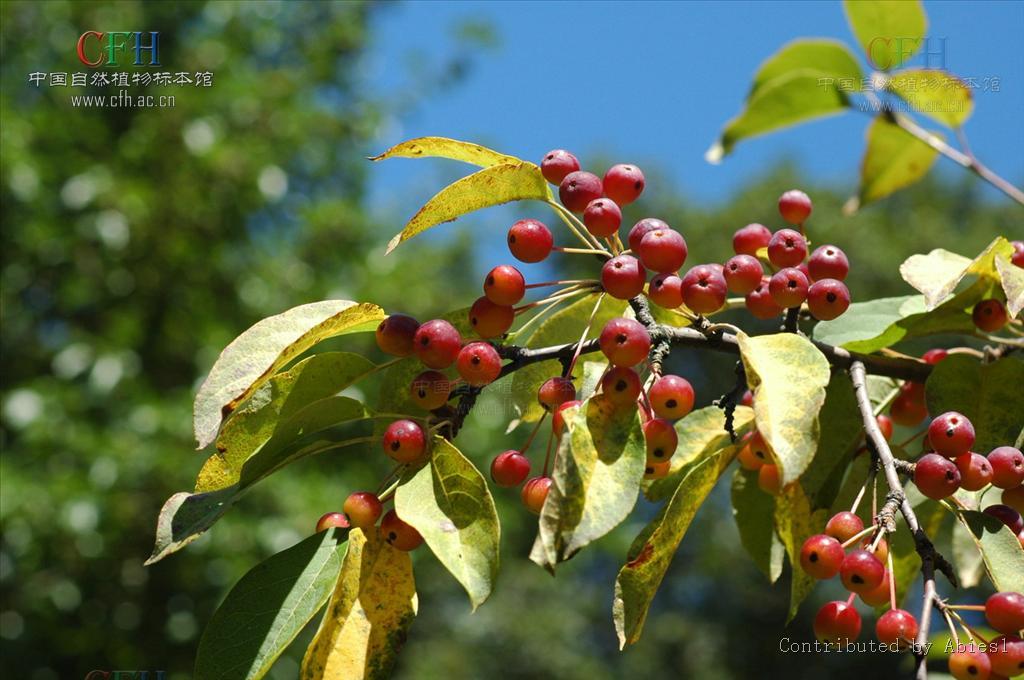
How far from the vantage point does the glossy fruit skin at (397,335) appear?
2.52ft

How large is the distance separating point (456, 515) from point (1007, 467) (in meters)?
0.42

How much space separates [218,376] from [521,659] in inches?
436

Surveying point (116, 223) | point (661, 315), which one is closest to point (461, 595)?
point (116, 223)

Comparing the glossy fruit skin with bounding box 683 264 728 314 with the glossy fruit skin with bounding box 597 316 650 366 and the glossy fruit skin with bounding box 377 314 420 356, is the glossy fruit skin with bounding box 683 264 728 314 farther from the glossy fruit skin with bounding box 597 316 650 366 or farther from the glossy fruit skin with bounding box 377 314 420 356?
the glossy fruit skin with bounding box 377 314 420 356

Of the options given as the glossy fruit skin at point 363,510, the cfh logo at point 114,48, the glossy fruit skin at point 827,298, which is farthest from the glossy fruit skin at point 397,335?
the cfh logo at point 114,48

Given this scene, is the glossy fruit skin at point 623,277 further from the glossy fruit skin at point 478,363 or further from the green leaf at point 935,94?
the green leaf at point 935,94

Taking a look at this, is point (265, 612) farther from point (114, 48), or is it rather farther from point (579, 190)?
point (114, 48)

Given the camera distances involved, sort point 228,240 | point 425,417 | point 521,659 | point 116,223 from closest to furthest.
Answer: point 425,417
point 116,223
point 228,240
point 521,659

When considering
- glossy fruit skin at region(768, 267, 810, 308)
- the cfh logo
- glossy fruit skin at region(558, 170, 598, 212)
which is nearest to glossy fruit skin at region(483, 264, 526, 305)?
glossy fruit skin at region(558, 170, 598, 212)

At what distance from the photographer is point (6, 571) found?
125 inches

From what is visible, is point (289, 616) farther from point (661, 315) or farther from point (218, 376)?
point (661, 315)

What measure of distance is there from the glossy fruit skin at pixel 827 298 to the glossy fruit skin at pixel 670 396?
5.6 inches

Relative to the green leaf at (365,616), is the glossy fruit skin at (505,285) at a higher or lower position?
higher

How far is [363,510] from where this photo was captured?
740mm
